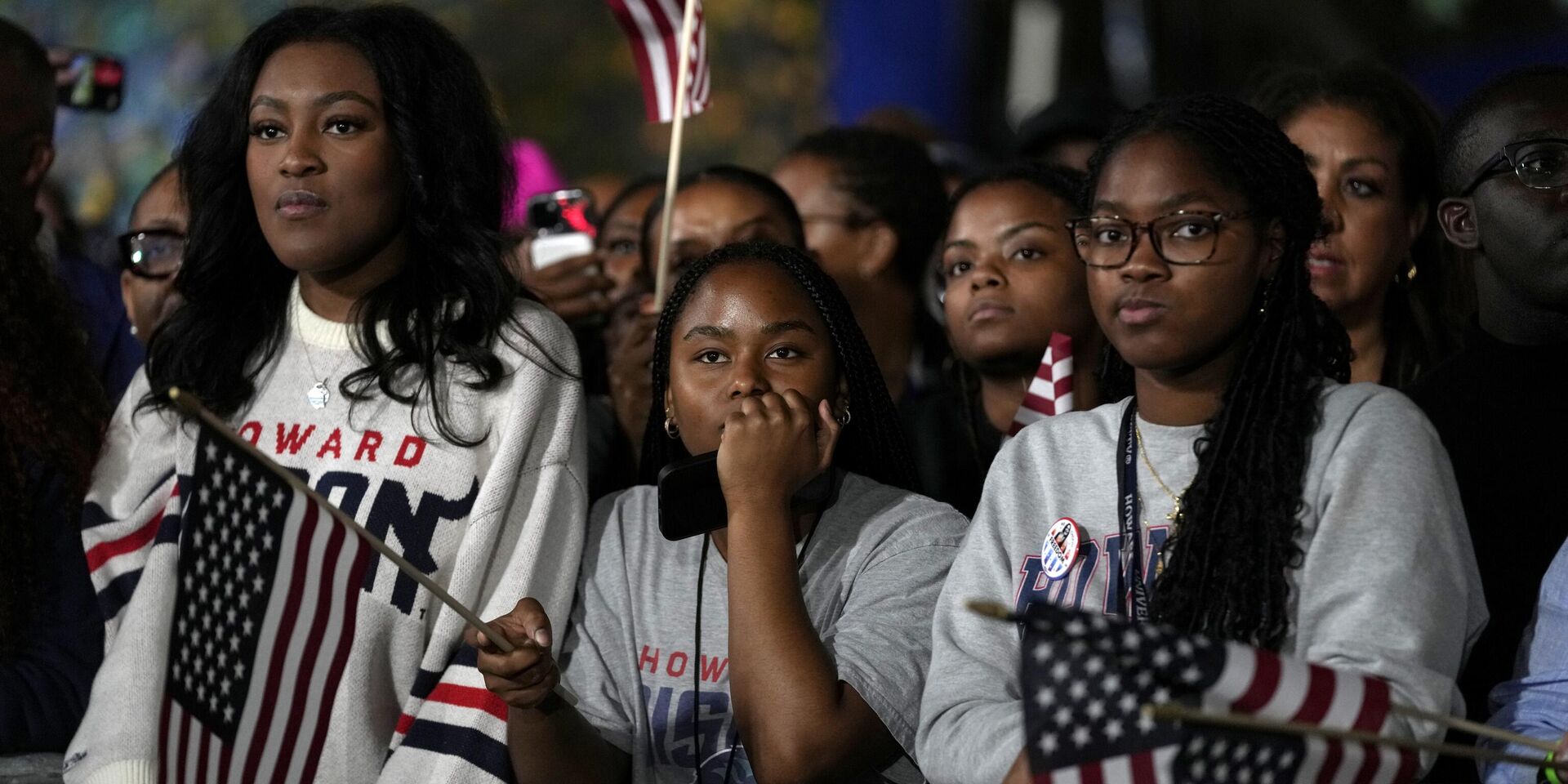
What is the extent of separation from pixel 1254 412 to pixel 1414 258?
1.71 metres

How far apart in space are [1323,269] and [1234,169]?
4.45ft

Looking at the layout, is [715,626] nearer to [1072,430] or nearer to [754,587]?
[754,587]

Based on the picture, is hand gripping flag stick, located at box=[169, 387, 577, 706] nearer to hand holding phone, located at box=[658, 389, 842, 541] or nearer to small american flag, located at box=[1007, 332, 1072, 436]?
hand holding phone, located at box=[658, 389, 842, 541]

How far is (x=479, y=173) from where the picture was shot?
135 inches

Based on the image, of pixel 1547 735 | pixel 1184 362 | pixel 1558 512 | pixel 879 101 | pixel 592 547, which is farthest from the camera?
pixel 879 101

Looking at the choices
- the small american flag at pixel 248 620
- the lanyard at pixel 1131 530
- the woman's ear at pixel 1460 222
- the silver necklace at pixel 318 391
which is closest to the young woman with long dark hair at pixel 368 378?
the silver necklace at pixel 318 391

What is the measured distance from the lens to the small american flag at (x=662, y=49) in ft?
15.8

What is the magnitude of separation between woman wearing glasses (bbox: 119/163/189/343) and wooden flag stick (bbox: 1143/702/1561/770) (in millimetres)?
2980

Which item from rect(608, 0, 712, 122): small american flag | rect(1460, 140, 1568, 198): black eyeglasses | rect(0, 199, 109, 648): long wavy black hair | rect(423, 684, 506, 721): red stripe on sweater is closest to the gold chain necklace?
rect(1460, 140, 1568, 198): black eyeglasses

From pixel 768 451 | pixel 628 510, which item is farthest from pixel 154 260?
pixel 768 451

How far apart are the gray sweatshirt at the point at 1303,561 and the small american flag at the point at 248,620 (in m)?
0.95

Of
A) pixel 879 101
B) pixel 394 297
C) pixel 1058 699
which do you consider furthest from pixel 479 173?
pixel 879 101

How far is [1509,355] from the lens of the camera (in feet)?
10.6

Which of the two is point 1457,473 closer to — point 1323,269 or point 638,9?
point 1323,269
